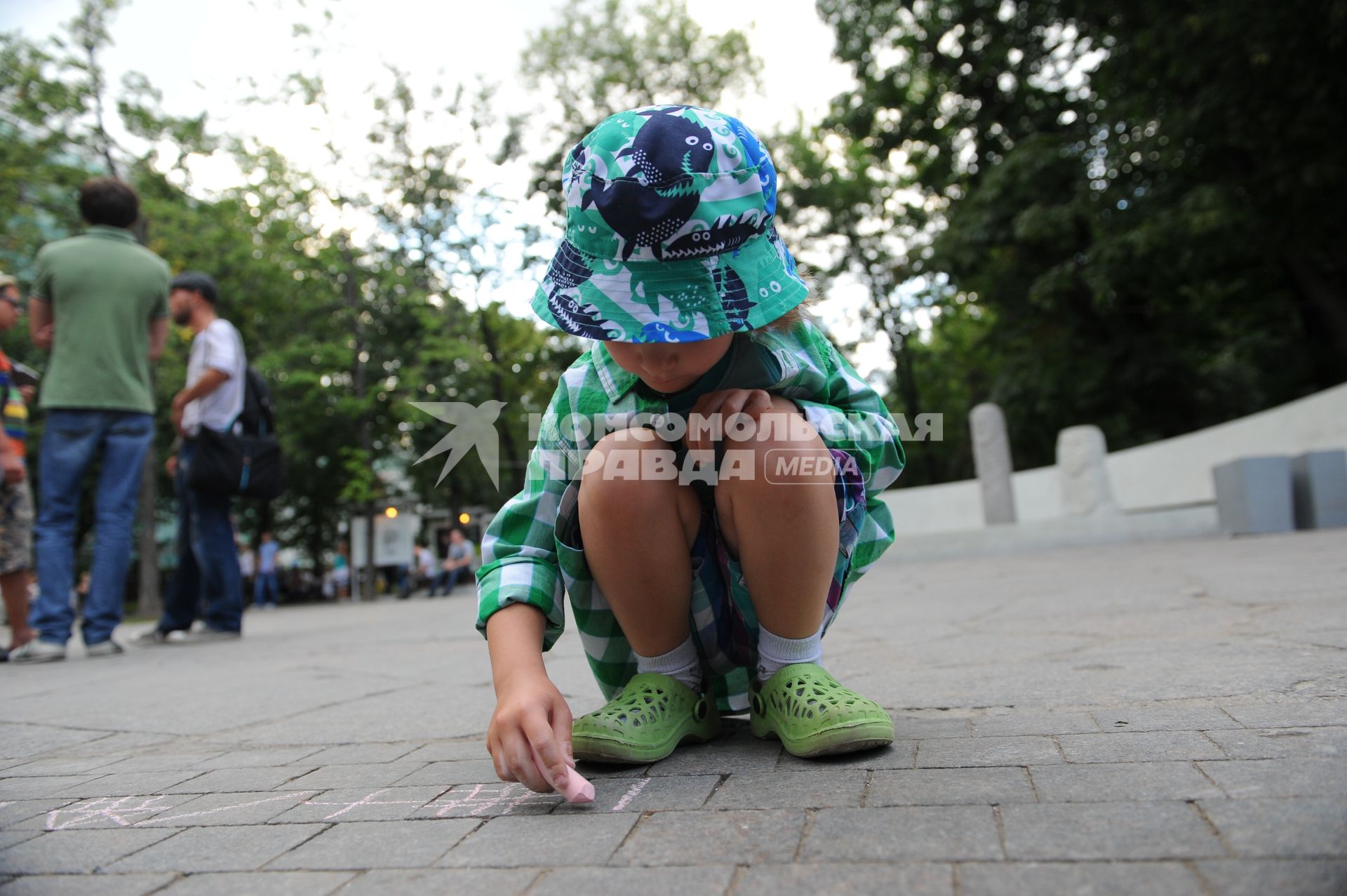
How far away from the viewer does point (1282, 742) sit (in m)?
1.33

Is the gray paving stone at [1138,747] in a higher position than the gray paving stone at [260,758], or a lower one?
higher

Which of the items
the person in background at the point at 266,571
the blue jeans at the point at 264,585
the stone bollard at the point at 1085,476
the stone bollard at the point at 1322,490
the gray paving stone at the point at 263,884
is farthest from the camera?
the person in background at the point at 266,571

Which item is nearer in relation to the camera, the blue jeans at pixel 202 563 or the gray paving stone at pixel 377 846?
the gray paving stone at pixel 377 846

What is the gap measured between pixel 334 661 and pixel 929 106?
1649 centimetres

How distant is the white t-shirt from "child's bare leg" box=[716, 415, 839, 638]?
153 inches

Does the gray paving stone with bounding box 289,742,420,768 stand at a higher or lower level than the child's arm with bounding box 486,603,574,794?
lower

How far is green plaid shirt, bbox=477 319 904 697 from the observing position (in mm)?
1564

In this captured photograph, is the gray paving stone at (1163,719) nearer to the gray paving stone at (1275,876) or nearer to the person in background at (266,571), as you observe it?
the gray paving stone at (1275,876)

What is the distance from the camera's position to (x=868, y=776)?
1342 millimetres

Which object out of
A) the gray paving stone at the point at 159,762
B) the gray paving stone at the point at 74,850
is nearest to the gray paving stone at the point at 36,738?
the gray paving stone at the point at 159,762

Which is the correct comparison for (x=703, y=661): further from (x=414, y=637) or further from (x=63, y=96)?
(x=63, y=96)

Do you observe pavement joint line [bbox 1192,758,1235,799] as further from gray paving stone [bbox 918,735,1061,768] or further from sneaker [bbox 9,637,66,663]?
sneaker [bbox 9,637,66,663]

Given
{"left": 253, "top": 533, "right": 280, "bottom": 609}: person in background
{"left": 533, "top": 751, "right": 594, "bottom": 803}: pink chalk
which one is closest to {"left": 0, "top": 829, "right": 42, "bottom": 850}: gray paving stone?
{"left": 533, "top": 751, "right": 594, "bottom": 803}: pink chalk

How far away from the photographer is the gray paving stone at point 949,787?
3.88 ft
